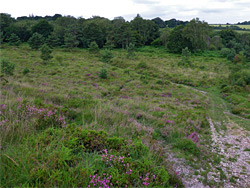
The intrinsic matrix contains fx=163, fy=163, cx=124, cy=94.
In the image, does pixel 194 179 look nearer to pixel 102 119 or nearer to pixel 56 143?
pixel 102 119

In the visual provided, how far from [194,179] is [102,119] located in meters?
3.85

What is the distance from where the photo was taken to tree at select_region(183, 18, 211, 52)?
58.3 meters

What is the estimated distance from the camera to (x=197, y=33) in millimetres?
59594

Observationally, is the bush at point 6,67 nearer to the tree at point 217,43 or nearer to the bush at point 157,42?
the bush at point 157,42

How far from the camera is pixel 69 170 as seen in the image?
9.96 ft

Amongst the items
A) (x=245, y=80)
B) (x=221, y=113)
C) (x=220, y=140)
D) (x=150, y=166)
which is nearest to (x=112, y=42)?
(x=245, y=80)

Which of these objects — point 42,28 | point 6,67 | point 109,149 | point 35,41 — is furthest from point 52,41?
point 109,149

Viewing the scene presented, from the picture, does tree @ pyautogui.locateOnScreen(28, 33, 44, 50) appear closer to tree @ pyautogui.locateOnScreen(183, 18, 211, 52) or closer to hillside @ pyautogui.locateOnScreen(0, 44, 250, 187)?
hillside @ pyautogui.locateOnScreen(0, 44, 250, 187)

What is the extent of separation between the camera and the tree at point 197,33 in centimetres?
5831

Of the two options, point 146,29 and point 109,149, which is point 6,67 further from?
point 146,29

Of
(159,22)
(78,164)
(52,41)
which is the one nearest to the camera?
(78,164)

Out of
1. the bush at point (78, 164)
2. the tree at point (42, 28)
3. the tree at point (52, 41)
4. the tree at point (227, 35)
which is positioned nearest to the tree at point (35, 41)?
the tree at point (52, 41)

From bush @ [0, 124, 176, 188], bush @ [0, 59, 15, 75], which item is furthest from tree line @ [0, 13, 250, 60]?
bush @ [0, 124, 176, 188]

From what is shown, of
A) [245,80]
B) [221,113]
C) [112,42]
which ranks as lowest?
[221,113]
